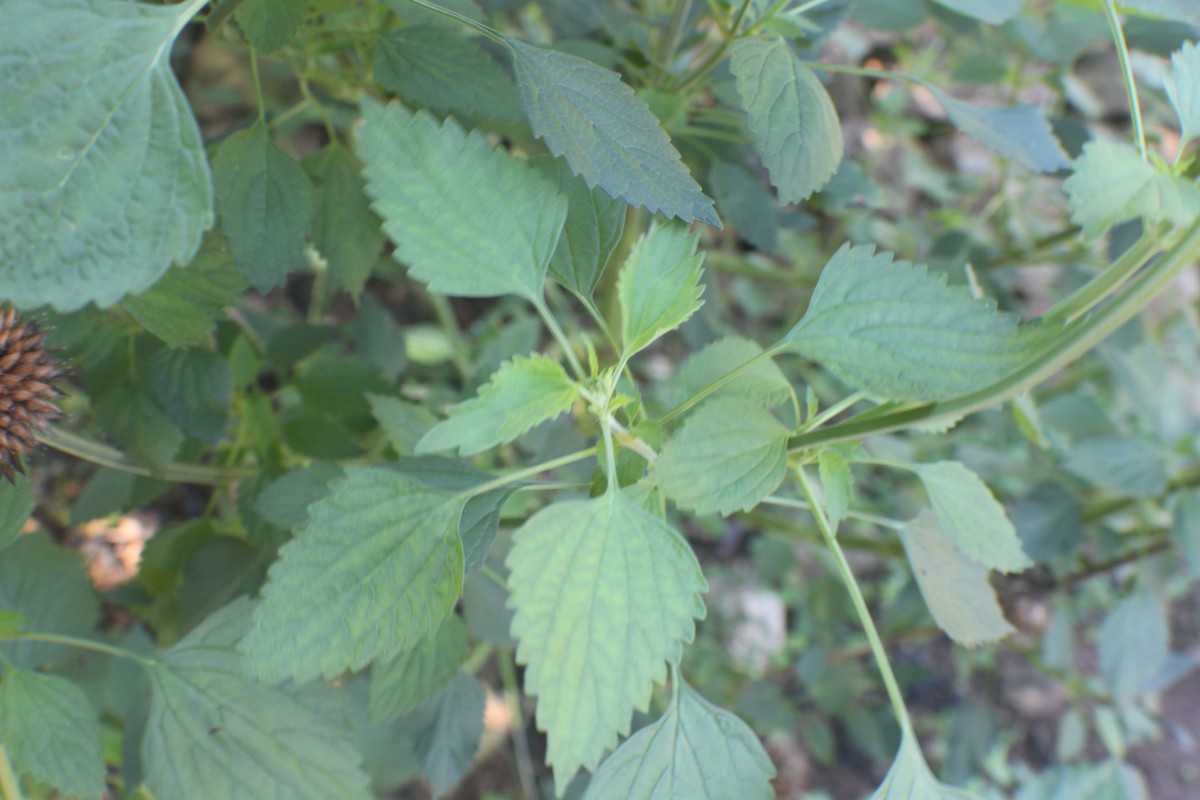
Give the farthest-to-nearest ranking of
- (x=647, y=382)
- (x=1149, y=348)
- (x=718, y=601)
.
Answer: (x=647, y=382), (x=718, y=601), (x=1149, y=348)

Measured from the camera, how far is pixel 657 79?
37.2 inches

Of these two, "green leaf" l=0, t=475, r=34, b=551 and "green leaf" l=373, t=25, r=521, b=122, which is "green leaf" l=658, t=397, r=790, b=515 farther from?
"green leaf" l=0, t=475, r=34, b=551

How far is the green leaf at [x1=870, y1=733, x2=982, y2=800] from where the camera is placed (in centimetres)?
69

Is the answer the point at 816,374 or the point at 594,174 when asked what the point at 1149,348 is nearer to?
the point at 816,374

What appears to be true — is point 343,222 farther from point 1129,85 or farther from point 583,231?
point 1129,85

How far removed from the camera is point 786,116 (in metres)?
0.69

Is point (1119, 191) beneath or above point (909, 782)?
above

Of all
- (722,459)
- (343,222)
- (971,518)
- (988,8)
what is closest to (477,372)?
(343,222)

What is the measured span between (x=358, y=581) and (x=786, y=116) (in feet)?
1.66

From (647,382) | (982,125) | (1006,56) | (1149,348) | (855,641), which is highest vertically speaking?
(982,125)

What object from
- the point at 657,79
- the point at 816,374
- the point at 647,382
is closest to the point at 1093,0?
the point at 657,79

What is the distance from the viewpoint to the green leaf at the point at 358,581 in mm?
546

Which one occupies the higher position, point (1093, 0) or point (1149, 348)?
point (1093, 0)

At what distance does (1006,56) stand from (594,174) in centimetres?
147
